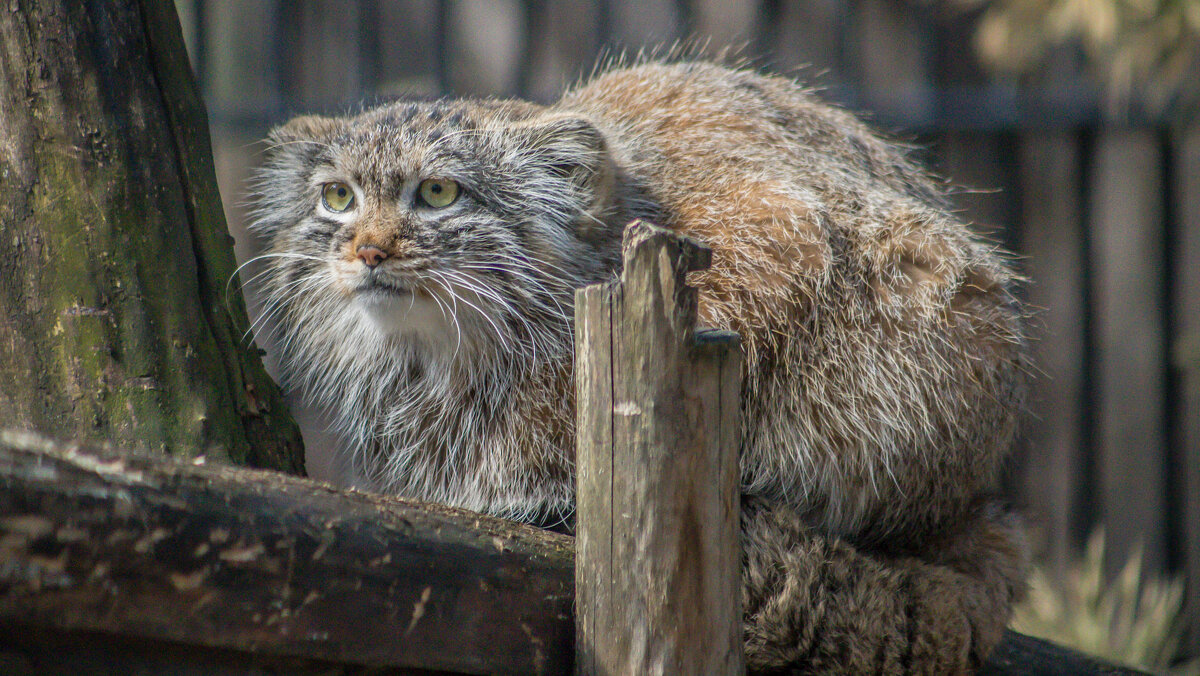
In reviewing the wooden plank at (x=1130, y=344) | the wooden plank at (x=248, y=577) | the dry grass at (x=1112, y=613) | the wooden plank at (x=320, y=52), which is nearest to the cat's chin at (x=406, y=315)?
the wooden plank at (x=248, y=577)

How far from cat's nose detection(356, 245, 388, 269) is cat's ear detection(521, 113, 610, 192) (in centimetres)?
58

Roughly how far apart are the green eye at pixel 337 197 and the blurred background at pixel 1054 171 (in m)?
2.12

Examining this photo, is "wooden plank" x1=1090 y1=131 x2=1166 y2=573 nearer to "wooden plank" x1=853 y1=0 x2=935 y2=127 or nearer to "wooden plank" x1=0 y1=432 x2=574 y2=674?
"wooden plank" x1=853 y1=0 x2=935 y2=127

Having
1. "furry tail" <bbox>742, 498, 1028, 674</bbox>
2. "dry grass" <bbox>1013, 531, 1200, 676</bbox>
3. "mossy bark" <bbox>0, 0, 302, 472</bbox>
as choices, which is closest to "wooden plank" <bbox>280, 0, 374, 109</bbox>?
"mossy bark" <bbox>0, 0, 302, 472</bbox>

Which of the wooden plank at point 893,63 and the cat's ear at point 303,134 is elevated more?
the wooden plank at point 893,63

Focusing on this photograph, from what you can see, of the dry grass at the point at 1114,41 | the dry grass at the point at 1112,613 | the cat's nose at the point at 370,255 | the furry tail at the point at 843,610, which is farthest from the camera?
the dry grass at the point at 1112,613

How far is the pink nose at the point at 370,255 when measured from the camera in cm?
257

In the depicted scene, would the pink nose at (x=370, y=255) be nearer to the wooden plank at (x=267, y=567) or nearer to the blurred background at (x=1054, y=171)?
the wooden plank at (x=267, y=567)

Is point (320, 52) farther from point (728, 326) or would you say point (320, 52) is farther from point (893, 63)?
point (728, 326)

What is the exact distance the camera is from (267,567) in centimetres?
159

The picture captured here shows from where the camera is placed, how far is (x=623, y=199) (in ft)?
9.71

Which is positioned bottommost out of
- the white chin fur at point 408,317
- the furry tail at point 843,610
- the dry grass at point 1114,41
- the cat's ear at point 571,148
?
the furry tail at point 843,610

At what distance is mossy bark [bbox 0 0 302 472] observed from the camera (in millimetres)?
2080

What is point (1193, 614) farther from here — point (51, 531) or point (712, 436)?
point (51, 531)
